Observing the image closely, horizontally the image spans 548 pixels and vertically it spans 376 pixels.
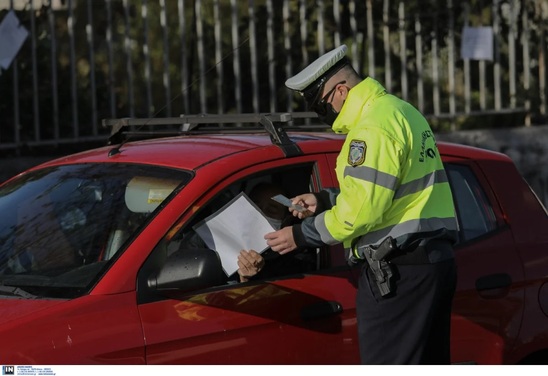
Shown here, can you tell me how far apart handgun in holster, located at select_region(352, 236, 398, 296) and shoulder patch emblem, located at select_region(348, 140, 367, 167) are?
1.07 ft

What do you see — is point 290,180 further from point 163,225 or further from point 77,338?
point 77,338

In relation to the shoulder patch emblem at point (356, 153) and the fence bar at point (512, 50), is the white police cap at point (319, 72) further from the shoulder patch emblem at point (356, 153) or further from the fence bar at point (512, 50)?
the fence bar at point (512, 50)

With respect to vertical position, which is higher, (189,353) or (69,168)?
(69,168)

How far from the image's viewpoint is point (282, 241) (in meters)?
4.41

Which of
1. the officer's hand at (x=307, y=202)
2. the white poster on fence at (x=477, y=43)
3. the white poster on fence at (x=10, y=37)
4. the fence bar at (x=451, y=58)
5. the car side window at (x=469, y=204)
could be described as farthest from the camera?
the white poster on fence at (x=477, y=43)

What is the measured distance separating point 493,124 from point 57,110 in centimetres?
422

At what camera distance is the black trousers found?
448 cm

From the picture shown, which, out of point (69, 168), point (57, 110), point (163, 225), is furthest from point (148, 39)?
point (163, 225)

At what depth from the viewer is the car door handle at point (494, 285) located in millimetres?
5082

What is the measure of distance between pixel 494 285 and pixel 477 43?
249 inches

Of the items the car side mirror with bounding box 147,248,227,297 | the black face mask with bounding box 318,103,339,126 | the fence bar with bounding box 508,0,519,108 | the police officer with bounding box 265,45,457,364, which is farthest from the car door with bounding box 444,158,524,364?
the fence bar with bounding box 508,0,519,108

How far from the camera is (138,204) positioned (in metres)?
4.68

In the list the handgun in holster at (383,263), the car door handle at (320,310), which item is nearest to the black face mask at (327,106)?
the handgun in holster at (383,263)

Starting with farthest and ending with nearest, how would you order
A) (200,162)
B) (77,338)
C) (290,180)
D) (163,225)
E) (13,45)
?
(13,45)
(290,180)
(200,162)
(163,225)
(77,338)
